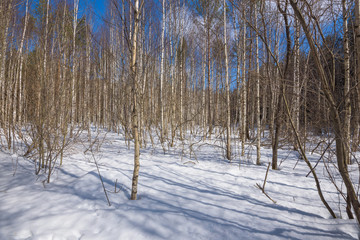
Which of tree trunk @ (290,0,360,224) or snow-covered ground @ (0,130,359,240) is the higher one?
tree trunk @ (290,0,360,224)

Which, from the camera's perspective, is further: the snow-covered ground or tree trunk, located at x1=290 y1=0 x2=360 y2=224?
the snow-covered ground

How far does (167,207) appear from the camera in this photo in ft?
7.48

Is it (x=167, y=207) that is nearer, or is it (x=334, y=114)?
(x=334, y=114)

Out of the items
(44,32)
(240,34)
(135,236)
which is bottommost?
(135,236)

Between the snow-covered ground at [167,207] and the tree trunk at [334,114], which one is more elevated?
the tree trunk at [334,114]

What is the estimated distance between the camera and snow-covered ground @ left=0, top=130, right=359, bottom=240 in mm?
1808

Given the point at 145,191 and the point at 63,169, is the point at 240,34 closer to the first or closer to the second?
the point at 145,191

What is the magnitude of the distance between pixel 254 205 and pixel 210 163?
91.1 inches

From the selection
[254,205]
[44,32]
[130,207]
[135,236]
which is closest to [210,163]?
[254,205]

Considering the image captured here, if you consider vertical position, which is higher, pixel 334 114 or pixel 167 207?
pixel 334 114

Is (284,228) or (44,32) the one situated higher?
(44,32)

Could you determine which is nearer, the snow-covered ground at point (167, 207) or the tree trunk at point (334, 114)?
the tree trunk at point (334, 114)

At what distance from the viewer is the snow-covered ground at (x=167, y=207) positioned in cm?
181

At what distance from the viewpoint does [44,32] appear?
314 centimetres
